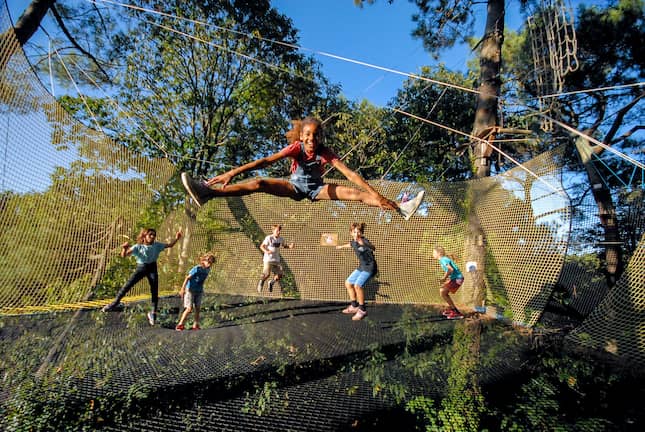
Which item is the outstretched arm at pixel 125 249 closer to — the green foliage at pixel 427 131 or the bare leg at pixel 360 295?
the bare leg at pixel 360 295

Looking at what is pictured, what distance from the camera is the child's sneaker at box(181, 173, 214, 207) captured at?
248cm

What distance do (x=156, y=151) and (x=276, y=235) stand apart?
402cm

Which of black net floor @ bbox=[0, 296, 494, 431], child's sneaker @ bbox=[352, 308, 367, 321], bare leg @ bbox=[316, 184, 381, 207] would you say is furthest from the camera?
child's sneaker @ bbox=[352, 308, 367, 321]

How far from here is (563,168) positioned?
375 centimetres

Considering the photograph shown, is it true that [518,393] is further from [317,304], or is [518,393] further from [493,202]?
[317,304]

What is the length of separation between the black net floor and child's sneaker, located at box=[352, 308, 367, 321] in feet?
0.27

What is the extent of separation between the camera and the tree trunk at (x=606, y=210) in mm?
4230

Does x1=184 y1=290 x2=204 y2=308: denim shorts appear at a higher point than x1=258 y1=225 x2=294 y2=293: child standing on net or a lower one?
lower

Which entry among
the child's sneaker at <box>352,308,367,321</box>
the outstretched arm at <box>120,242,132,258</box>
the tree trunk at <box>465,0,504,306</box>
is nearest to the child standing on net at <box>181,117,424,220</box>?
the outstretched arm at <box>120,242,132,258</box>

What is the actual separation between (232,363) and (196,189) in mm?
1448

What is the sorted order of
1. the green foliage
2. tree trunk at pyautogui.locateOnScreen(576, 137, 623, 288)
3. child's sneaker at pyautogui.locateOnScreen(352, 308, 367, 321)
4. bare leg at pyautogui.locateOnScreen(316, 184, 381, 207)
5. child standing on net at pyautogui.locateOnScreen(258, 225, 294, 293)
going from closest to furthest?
bare leg at pyautogui.locateOnScreen(316, 184, 381, 207)
tree trunk at pyautogui.locateOnScreen(576, 137, 623, 288)
child's sneaker at pyautogui.locateOnScreen(352, 308, 367, 321)
child standing on net at pyautogui.locateOnScreen(258, 225, 294, 293)
the green foliage

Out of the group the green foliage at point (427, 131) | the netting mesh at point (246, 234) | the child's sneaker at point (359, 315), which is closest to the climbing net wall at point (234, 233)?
the netting mesh at point (246, 234)

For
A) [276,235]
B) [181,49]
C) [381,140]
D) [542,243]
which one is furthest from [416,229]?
→ [181,49]

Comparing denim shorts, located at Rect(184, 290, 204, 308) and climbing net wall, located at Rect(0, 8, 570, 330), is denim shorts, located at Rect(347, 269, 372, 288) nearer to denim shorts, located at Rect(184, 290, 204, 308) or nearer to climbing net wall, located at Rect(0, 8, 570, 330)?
climbing net wall, located at Rect(0, 8, 570, 330)
